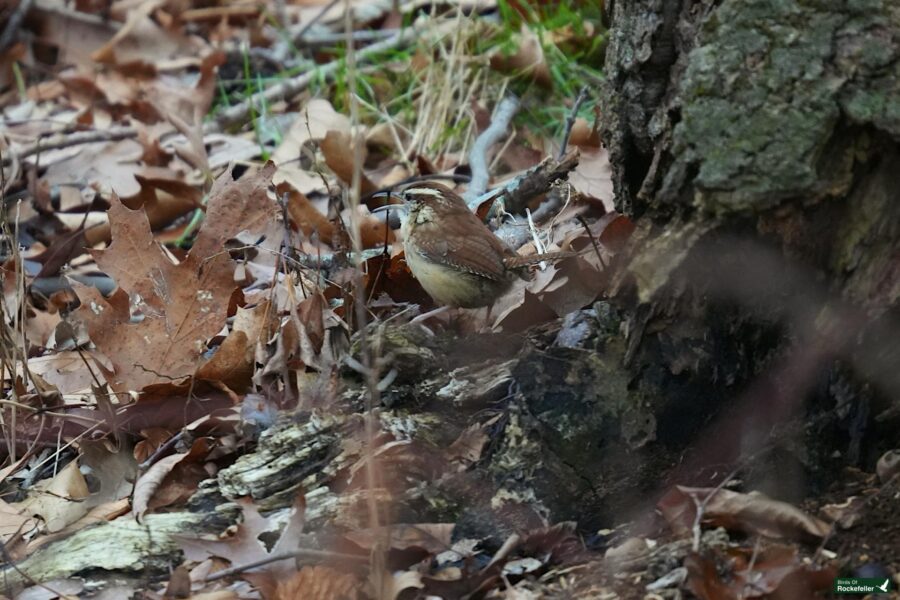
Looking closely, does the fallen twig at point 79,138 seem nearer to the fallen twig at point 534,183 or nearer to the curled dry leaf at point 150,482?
the fallen twig at point 534,183

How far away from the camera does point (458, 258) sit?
4.33m

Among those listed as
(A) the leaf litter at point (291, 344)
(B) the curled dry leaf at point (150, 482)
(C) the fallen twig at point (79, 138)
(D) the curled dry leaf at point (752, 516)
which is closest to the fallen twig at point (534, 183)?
(A) the leaf litter at point (291, 344)

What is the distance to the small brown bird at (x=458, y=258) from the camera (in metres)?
4.29

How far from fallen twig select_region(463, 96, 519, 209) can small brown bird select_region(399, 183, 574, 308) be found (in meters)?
0.53

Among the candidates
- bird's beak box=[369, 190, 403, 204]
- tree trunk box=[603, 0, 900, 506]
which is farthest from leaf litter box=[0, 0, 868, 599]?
tree trunk box=[603, 0, 900, 506]

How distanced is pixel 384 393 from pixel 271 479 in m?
0.44

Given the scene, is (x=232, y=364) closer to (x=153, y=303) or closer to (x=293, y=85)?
(x=153, y=303)

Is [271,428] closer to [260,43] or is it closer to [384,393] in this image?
[384,393]

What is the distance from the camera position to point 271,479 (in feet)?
11.0

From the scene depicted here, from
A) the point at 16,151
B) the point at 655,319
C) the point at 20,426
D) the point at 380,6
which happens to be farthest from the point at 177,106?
the point at 655,319

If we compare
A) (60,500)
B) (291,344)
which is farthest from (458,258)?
(60,500)

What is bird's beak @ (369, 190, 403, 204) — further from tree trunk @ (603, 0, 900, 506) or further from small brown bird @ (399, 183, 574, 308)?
tree trunk @ (603, 0, 900, 506)

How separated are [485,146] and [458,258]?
167 cm

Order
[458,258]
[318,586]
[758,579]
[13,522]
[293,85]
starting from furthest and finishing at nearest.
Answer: [293,85], [458,258], [13,522], [318,586], [758,579]
